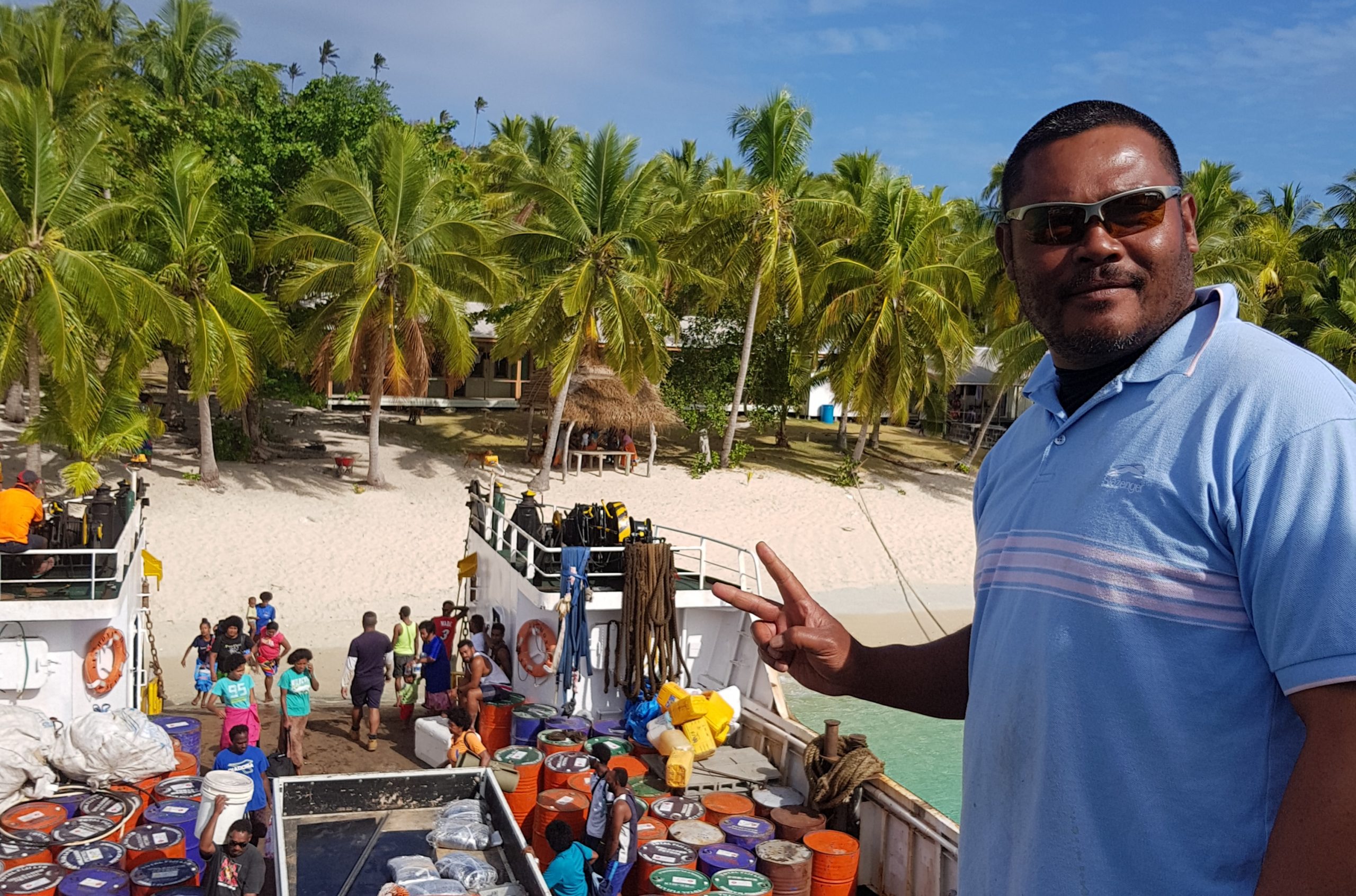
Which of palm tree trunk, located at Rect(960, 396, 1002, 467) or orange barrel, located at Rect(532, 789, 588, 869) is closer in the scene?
orange barrel, located at Rect(532, 789, 588, 869)

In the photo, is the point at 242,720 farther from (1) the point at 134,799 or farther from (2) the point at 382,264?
(2) the point at 382,264

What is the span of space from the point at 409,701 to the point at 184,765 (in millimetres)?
3349

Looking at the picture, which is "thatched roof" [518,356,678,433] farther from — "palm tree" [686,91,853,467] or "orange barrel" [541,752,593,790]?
"orange barrel" [541,752,593,790]

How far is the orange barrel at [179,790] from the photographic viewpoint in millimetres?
8664

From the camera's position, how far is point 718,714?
10.3 m

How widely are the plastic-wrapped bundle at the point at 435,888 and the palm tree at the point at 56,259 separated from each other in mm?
15511

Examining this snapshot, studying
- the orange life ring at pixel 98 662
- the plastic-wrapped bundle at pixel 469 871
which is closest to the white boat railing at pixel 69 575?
the orange life ring at pixel 98 662

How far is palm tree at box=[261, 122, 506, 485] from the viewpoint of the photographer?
906 inches

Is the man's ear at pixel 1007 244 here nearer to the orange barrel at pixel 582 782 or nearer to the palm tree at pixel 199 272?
the orange barrel at pixel 582 782

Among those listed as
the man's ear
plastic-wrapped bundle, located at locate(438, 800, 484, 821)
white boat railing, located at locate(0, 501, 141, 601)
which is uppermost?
the man's ear

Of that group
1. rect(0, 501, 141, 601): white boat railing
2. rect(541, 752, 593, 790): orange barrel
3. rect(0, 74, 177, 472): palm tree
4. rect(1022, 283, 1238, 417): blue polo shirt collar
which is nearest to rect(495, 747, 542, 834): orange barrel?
rect(541, 752, 593, 790): orange barrel

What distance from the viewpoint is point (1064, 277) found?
1500 mm

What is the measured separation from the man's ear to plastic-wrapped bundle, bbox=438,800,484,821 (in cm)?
679

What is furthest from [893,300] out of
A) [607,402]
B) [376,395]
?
[376,395]
